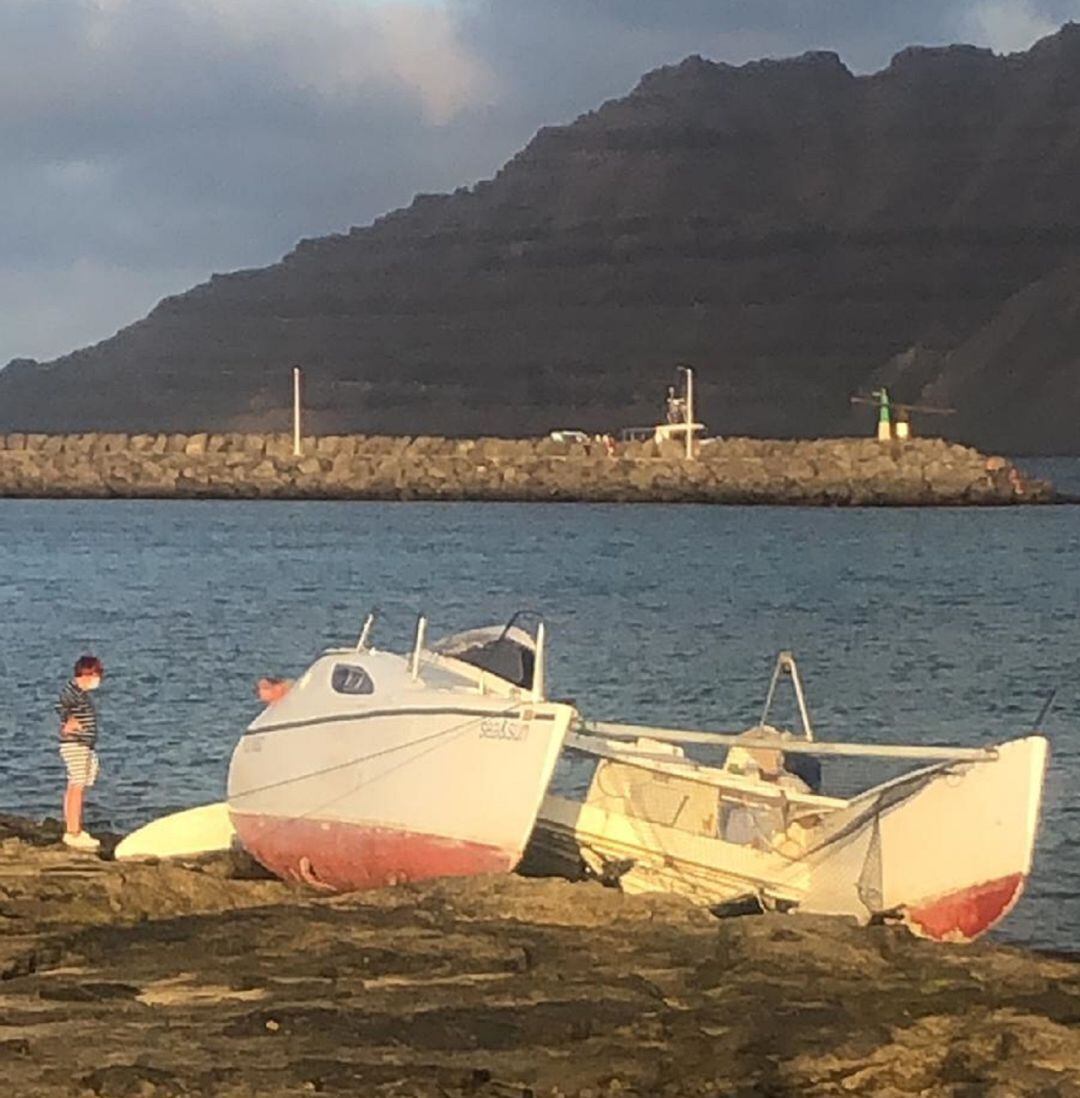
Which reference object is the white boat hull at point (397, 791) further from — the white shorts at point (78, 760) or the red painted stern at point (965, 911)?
the red painted stern at point (965, 911)

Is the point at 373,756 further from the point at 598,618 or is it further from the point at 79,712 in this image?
the point at 598,618

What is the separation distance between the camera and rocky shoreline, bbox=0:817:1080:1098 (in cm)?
761

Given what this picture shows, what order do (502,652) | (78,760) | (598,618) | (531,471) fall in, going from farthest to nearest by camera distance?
(531,471) < (598,618) < (78,760) < (502,652)

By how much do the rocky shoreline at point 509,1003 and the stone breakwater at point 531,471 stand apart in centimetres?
8324

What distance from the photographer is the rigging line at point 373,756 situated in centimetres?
1287

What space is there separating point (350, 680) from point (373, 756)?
0.79m

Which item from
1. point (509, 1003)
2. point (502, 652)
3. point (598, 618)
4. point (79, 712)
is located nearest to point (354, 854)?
point (502, 652)

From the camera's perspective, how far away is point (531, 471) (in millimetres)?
98812

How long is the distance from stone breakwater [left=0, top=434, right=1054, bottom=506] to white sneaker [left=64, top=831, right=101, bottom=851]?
79404 mm

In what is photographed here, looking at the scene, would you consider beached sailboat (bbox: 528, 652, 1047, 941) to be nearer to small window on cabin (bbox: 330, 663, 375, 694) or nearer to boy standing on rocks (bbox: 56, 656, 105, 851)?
small window on cabin (bbox: 330, 663, 375, 694)

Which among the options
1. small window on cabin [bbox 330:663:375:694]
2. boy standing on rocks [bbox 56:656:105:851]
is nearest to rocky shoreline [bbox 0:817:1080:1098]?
small window on cabin [bbox 330:663:375:694]

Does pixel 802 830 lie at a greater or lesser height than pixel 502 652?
lesser

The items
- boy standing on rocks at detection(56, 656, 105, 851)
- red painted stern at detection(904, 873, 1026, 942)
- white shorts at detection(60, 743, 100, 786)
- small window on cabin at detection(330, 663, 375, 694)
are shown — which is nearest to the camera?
red painted stern at detection(904, 873, 1026, 942)

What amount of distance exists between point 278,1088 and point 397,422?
19064 centimetres
